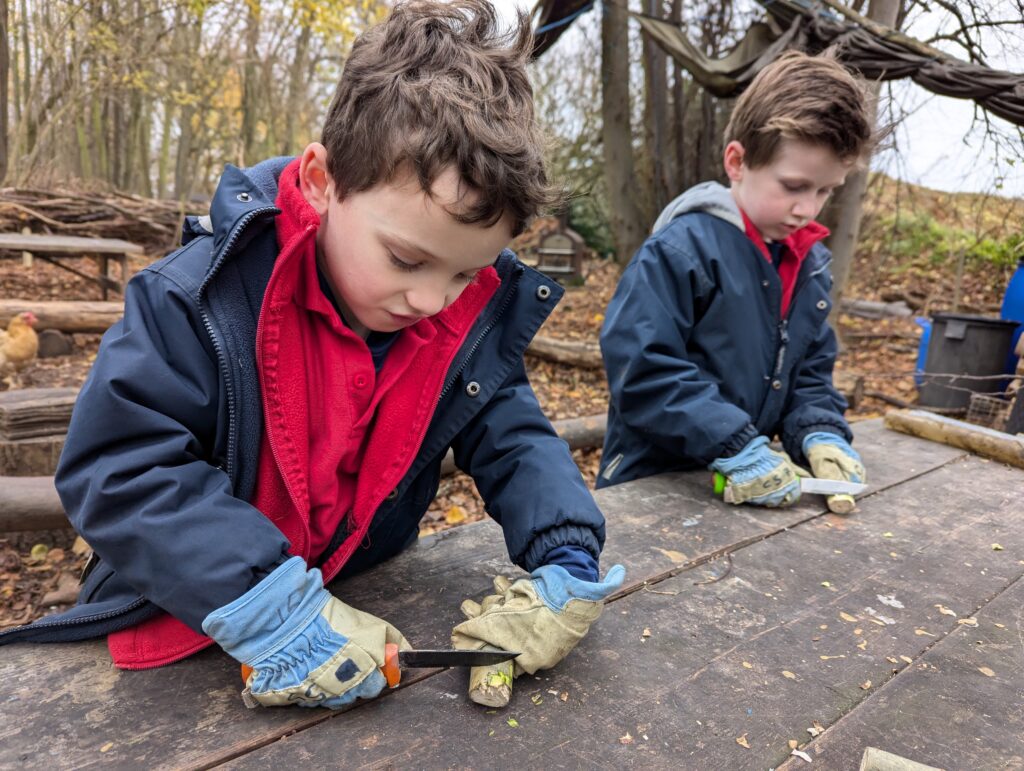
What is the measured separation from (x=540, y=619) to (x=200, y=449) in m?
0.58

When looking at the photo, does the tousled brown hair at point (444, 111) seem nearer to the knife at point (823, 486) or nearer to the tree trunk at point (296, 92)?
the knife at point (823, 486)

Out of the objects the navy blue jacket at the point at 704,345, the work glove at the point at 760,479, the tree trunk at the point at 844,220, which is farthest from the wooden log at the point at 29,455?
the tree trunk at the point at 844,220

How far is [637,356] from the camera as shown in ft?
6.97

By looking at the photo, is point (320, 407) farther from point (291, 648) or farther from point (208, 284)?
point (291, 648)

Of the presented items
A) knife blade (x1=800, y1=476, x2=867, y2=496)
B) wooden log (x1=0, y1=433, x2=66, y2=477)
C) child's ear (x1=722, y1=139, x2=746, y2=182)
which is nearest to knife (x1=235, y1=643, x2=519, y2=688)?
knife blade (x1=800, y1=476, x2=867, y2=496)

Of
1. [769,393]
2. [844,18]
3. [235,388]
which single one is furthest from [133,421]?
[844,18]

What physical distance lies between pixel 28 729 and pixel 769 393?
6.91 ft

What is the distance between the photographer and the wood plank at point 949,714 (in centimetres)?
105

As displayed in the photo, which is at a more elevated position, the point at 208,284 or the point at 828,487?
the point at 208,284

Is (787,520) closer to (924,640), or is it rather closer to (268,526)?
(924,640)

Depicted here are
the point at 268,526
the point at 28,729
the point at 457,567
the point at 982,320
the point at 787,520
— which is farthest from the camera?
the point at 982,320

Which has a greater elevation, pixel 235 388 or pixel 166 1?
pixel 166 1

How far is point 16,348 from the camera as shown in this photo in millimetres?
5262

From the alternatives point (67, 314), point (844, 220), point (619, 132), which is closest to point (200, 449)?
point (844, 220)
